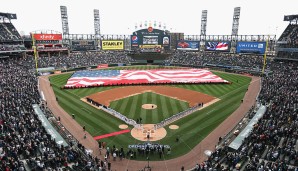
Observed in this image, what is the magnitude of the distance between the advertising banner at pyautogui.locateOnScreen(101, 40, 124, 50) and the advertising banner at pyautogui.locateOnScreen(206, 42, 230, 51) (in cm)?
3545

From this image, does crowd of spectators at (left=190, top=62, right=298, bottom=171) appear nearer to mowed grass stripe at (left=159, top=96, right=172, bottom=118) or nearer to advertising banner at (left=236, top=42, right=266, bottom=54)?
mowed grass stripe at (left=159, top=96, right=172, bottom=118)

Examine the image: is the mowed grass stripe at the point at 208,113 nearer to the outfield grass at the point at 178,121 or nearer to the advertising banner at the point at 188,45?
the outfield grass at the point at 178,121

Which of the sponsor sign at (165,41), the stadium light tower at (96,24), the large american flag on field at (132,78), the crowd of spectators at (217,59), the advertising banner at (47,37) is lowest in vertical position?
the large american flag on field at (132,78)

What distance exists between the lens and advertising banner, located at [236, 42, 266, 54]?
71.9 meters

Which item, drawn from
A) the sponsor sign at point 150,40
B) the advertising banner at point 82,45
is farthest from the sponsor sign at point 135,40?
the advertising banner at point 82,45

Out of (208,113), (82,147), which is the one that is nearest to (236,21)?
(208,113)

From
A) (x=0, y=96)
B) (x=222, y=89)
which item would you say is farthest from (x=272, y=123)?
(x=0, y=96)

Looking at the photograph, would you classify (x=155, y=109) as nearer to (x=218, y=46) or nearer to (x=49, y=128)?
(x=49, y=128)

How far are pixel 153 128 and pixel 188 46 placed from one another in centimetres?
6768

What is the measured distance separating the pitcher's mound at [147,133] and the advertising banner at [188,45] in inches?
2611

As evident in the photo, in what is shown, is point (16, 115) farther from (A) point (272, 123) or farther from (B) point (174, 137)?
(A) point (272, 123)

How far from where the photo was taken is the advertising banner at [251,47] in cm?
7188

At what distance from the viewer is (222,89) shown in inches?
1884

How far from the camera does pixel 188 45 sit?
295 ft
